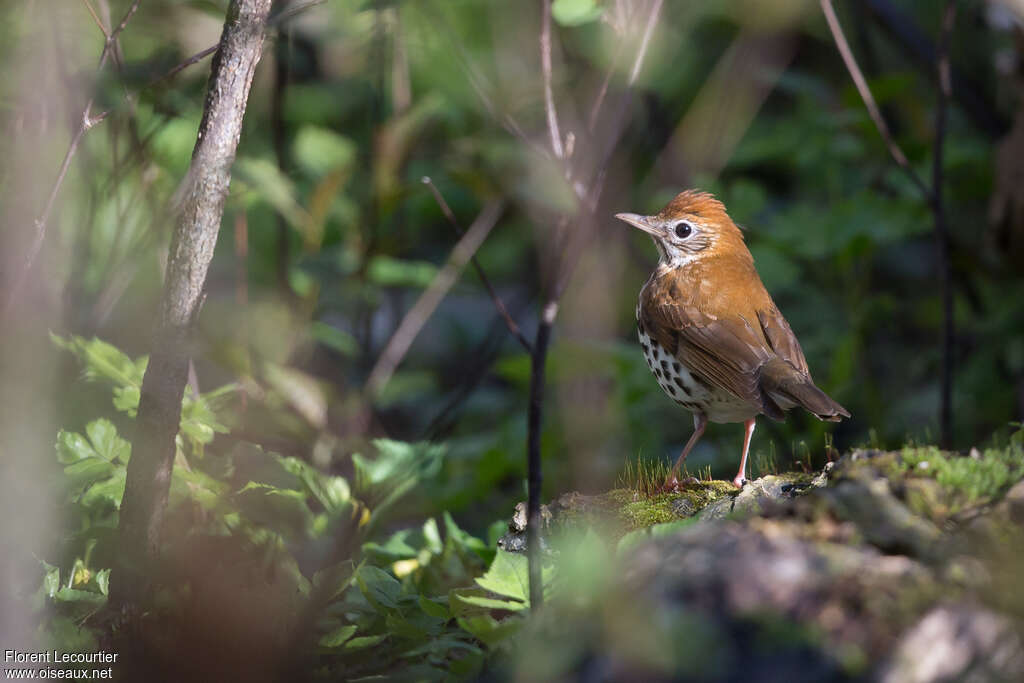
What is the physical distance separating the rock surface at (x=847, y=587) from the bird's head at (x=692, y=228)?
146 cm

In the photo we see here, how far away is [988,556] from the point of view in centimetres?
136

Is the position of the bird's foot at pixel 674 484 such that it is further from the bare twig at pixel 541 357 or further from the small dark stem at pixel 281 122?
the small dark stem at pixel 281 122

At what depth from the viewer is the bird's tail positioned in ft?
8.00

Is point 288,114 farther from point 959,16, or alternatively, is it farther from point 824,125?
point 959,16

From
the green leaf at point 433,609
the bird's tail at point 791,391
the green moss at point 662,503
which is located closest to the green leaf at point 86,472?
the green leaf at point 433,609

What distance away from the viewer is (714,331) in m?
2.73

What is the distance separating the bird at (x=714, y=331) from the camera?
8.43 ft

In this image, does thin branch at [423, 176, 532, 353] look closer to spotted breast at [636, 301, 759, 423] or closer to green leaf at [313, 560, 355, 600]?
green leaf at [313, 560, 355, 600]

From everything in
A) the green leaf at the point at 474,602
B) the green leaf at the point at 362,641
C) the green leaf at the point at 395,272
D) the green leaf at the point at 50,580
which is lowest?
the green leaf at the point at 362,641

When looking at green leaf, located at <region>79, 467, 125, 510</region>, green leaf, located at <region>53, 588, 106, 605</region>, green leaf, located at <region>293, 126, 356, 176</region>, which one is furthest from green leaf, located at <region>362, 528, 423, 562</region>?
green leaf, located at <region>293, 126, 356, 176</region>

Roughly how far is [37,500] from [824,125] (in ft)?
11.0

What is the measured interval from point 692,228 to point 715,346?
1.48ft

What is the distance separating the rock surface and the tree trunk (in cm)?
82

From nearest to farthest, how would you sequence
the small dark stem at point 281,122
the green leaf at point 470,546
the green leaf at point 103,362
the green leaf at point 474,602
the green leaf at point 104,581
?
the green leaf at point 474,602 → the green leaf at point 104,581 → the green leaf at point 103,362 → the green leaf at point 470,546 → the small dark stem at point 281,122
